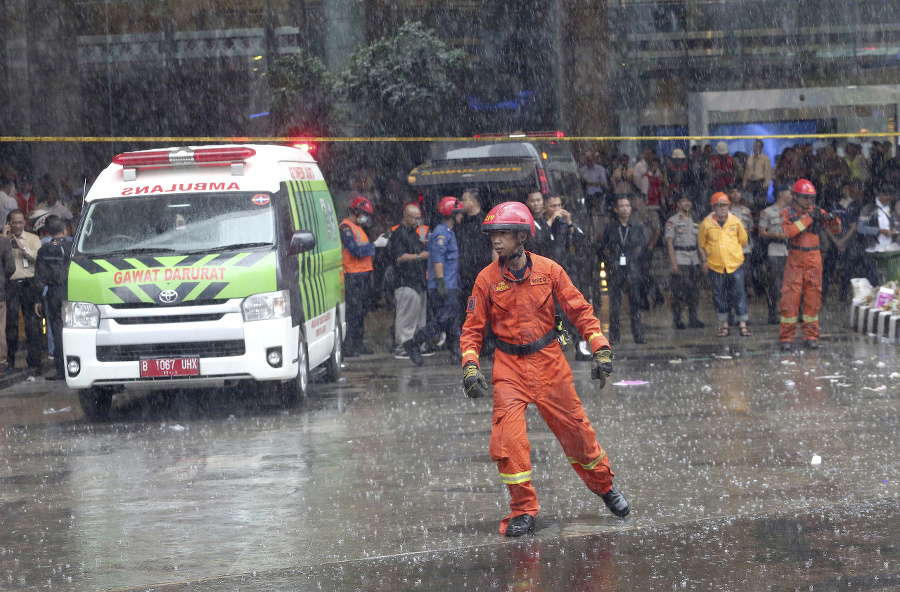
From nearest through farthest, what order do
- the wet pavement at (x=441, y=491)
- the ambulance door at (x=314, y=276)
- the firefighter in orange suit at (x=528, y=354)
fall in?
1. the wet pavement at (x=441, y=491)
2. the firefighter in orange suit at (x=528, y=354)
3. the ambulance door at (x=314, y=276)

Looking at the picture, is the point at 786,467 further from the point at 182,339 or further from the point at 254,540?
the point at 182,339

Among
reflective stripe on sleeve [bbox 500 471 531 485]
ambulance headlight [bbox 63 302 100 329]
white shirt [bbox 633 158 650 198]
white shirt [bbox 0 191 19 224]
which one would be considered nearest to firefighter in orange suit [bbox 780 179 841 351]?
white shirt [bbox 633 158 650 198]

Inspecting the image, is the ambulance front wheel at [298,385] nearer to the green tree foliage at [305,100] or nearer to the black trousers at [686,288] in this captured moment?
the black trousers at [686,288]

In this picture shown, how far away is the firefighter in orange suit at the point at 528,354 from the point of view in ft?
21.0

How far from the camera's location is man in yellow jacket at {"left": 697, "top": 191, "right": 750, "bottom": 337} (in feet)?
50.2

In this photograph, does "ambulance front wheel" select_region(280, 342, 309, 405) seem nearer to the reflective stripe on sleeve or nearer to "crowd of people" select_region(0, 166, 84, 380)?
"crowd of people" select_region(0, 166, 84, 380)

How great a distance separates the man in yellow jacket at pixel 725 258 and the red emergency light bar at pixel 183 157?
22.5 feet

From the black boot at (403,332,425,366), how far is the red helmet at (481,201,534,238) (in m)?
7.50

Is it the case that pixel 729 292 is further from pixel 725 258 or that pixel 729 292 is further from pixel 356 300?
pixel 356 300

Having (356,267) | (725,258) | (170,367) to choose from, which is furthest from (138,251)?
(725,258)

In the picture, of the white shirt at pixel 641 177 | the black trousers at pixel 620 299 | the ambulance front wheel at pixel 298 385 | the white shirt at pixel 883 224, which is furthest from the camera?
the white shirt at pixel 641 177

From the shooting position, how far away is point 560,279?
21.8 ft

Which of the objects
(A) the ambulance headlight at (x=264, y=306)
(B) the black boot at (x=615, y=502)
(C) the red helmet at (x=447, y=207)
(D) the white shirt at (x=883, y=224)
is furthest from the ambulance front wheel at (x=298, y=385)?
(D) the white shirt at (x=883, y=224)

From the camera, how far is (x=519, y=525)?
Answer: 628cm
